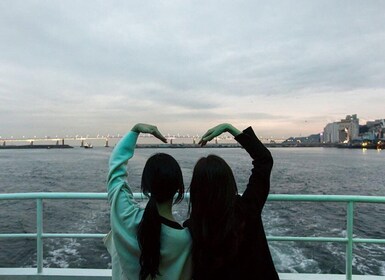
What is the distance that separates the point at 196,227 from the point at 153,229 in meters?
0.17

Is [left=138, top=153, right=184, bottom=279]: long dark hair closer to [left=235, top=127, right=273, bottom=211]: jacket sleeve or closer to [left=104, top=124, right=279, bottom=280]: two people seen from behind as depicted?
[left=104, top=124, right=279, bottom=280]: two people seen from behind

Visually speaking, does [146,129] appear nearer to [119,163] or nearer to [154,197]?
[119,163]

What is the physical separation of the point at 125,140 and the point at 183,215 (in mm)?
10188

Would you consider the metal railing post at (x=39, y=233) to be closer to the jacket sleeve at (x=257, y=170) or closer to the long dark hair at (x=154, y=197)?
the long dark hair at (x=154, y=197)

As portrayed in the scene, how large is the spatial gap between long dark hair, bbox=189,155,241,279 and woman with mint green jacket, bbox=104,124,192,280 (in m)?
0.08

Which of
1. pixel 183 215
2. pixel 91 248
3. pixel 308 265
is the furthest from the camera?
pixel 183 215

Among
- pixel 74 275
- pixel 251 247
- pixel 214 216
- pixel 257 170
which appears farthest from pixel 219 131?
pixel 74 275

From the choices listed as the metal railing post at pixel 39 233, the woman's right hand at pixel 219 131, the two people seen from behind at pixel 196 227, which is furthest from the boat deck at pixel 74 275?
the woman's right hand at pixel 219 131

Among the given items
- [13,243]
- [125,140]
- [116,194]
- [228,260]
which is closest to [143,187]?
[116,194]

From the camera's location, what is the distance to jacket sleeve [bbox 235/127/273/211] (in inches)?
62.4

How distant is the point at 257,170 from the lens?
164 centimetres

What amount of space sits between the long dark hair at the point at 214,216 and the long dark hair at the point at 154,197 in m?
0.12

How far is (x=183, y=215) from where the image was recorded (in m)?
11.6

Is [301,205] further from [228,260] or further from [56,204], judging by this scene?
[228,260]
